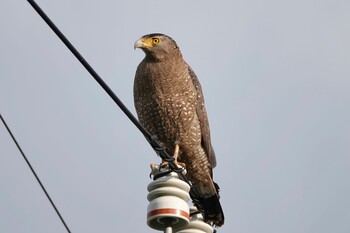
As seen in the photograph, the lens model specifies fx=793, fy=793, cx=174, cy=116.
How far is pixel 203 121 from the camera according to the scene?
992 centimetres

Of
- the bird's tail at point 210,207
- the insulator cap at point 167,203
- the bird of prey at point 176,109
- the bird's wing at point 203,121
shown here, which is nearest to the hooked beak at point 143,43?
the bird of prey at point 176,109

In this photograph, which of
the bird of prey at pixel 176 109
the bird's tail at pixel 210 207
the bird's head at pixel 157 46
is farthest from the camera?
the bird's head at pixel 157 46

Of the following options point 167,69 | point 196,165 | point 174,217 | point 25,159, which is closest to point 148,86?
point 167,69

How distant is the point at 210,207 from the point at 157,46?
2148 millimetres

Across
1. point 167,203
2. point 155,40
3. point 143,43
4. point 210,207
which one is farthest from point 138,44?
point 167,203

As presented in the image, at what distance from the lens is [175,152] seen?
9469 mm

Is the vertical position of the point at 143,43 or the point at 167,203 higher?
the point at 143,43

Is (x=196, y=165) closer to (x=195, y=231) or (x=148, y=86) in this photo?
(x=148, y=86)

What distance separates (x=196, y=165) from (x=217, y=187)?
40cm

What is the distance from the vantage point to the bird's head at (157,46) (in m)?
9.82

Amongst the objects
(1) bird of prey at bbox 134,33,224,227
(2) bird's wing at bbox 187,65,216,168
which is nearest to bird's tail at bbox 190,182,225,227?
(1) bird of prey at bbox 134,33,224,227

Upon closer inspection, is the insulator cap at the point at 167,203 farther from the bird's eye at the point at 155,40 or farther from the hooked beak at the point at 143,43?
the bird's eye at the point at 155,40

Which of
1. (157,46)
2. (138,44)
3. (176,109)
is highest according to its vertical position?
(157,46)

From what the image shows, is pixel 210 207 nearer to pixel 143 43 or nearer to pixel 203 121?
pixel 203 121
